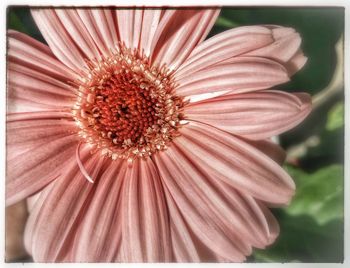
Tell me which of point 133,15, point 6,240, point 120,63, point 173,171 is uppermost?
point 133,15

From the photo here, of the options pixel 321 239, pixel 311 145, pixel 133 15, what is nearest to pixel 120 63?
pixel 133 15

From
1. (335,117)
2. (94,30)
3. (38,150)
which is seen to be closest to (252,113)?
(335,117)

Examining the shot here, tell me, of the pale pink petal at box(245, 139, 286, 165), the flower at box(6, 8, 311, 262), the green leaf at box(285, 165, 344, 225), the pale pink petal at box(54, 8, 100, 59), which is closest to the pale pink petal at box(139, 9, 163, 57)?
the flower at box(6, 8, 311, 262)

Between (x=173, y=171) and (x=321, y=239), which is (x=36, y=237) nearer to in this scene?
(x=173, y=171)

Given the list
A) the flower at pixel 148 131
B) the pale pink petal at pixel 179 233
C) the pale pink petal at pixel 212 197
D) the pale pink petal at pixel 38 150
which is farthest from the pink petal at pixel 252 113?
the pale pink petal at pixel 38 150

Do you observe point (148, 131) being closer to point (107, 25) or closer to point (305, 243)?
point (107, 25)

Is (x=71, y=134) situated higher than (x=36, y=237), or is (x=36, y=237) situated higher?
(x=71, y=134)
